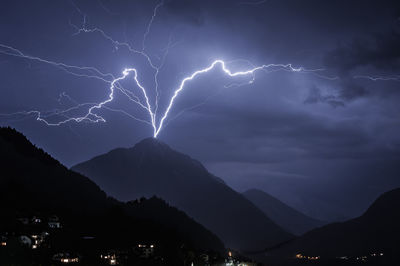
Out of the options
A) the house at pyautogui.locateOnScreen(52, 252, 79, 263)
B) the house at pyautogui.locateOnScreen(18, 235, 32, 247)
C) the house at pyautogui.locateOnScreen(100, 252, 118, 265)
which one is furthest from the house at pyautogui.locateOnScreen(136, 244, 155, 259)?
the house at pyautogui.locateOnScreen(18, 235, 32, 247)

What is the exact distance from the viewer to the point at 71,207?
7188 centimetres

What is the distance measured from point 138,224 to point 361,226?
127166 millimetres

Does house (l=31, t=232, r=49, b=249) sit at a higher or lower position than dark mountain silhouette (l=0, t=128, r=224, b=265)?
lower

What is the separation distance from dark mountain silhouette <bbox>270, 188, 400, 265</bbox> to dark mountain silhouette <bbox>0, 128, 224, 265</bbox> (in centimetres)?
6572

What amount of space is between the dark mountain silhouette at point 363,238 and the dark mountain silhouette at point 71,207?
65.7 meters

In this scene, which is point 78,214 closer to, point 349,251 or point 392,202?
point 349,251

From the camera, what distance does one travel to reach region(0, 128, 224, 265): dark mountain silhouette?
182 ft

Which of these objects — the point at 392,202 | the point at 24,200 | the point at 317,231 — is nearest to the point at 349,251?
the point at 317,231

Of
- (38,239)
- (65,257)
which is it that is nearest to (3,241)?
(65,257)

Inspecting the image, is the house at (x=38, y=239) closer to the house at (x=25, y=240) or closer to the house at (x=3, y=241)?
the house at (x=25, y=240)

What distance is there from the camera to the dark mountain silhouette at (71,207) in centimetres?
5547

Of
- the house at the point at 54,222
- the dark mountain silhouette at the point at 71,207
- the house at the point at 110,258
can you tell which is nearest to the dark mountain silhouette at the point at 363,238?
the dark mountain silhouette at the point at 71,207

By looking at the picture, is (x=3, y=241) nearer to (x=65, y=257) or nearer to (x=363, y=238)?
(x=65, y=257)

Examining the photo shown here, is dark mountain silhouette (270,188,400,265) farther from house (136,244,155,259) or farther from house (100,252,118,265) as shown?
house (100,252,118,265)
